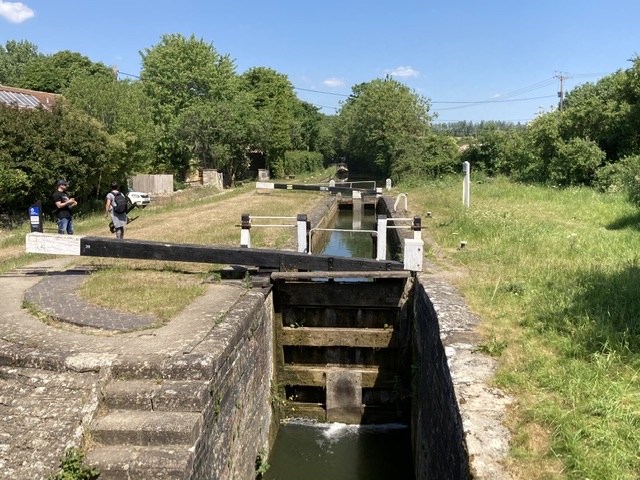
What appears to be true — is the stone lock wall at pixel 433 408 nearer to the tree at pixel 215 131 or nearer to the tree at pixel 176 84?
→ the tree at pixel 215 131

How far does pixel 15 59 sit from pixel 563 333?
6150 cm

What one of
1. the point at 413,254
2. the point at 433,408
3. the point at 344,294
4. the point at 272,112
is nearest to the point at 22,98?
the point at 272,112

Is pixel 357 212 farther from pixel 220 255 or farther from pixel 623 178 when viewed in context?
pixel 220 255

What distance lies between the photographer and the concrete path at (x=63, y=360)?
360cm

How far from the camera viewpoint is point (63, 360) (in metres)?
4.15

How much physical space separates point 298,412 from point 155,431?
4056mm

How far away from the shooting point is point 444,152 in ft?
102

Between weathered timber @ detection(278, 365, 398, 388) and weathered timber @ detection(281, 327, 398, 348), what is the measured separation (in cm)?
37

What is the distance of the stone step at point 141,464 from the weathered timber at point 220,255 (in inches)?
135

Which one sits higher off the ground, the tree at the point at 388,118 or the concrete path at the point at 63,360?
the tree at the point at 388,118

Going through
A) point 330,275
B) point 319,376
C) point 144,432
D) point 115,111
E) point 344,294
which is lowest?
point 319,376

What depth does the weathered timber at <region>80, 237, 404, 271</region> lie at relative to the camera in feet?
22.0

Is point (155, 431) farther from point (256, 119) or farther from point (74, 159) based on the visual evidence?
point (256, 119)

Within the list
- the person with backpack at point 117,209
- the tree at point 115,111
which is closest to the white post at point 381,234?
the person with backpack at point 117,209
